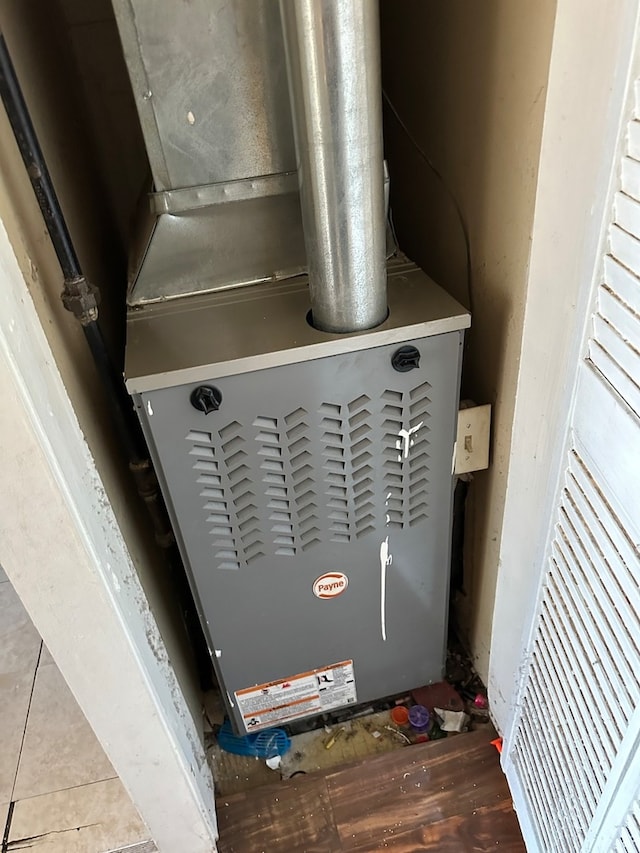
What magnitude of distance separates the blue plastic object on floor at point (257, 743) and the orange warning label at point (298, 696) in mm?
37

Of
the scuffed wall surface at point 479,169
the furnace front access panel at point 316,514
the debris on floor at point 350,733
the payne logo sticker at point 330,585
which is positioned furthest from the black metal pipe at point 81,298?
the scuffed wall surface at point 479,169

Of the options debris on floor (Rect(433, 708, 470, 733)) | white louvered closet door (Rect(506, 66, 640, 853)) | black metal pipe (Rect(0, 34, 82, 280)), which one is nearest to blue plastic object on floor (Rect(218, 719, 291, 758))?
debris on floor (Rect(433, 708, 470, 733))

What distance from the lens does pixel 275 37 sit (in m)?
0.86

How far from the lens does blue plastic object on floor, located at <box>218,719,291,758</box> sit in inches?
52.3

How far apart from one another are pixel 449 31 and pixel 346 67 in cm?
37

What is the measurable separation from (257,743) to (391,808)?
0.96 ft

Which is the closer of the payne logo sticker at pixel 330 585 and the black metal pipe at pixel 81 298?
the black metal pipe at pixel 81 298

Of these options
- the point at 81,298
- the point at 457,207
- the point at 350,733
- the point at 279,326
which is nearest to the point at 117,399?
the point at 81,298

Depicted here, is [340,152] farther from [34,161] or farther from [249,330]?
[34,161]

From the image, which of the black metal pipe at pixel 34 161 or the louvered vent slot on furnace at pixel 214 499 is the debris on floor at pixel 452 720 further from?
the black metal pipe at pixel 34 161

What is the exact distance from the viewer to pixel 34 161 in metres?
0.81

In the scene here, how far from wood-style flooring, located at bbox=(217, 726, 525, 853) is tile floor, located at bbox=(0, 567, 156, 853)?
206 mm

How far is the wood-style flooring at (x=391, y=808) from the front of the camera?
118 cm

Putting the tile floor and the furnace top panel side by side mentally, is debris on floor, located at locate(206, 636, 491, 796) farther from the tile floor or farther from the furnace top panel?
the furnace top panel
